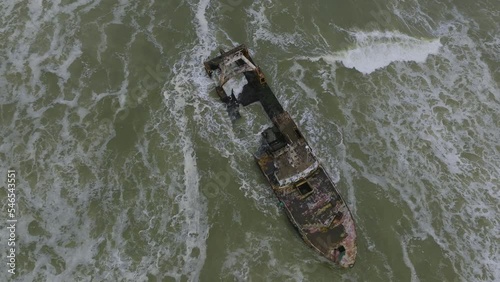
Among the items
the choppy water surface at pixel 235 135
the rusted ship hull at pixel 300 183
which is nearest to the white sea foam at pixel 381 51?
the choppy water surface at pixel 235 135

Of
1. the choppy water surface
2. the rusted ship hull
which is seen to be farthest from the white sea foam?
the rusted ship hull

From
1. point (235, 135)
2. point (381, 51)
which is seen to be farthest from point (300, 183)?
point (381, 51)

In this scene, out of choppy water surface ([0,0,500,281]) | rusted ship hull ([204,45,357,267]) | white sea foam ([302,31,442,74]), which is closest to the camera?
rusted ship hull ([204,45,357,267])

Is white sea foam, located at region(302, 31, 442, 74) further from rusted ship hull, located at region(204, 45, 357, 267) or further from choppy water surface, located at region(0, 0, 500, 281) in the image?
rusted ship hull, located at region(204, 45, 357, 267)

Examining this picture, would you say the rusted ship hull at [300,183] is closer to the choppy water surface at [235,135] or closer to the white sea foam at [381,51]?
the choppy water surface at [235,135]

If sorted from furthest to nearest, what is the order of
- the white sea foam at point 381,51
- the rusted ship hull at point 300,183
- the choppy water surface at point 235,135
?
the white sea foam at point 381,51, the choppy water surface at point 235,135, the rusted ship hull at point 300,183

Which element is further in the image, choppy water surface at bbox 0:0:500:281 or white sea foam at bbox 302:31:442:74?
white sea foam at bbox 302:31:442:74
